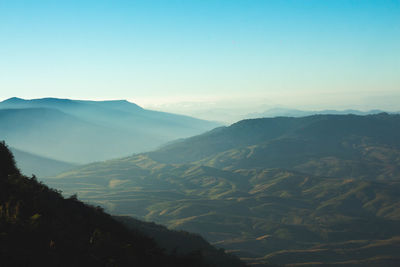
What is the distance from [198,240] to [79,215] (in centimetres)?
11561

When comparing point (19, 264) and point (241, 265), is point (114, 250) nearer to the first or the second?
point (19, 264)

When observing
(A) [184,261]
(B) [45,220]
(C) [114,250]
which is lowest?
(A) [184,261]

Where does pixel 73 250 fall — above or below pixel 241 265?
above

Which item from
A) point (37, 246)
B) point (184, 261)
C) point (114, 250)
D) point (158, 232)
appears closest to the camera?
point (37, 246)

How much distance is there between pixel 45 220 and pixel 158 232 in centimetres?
11055

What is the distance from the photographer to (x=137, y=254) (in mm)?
27828

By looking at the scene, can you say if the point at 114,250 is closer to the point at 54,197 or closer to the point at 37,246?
the point at 37,246

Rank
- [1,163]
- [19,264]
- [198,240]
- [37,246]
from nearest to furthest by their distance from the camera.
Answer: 1. [19,264]
2. [37,246]
3. [1,163]
4. [198,240]

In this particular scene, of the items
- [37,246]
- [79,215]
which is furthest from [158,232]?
[37,246]

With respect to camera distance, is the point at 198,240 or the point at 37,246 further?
the point at 198,240

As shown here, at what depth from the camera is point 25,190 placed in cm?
3206

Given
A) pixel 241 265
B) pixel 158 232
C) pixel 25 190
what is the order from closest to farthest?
1. pixel 25 190
2. pixel 241 265
3. pixel 158 232

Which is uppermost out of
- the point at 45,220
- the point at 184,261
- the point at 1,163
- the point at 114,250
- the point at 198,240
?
the point at 1,163

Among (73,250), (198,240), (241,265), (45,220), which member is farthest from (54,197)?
(198,240)
